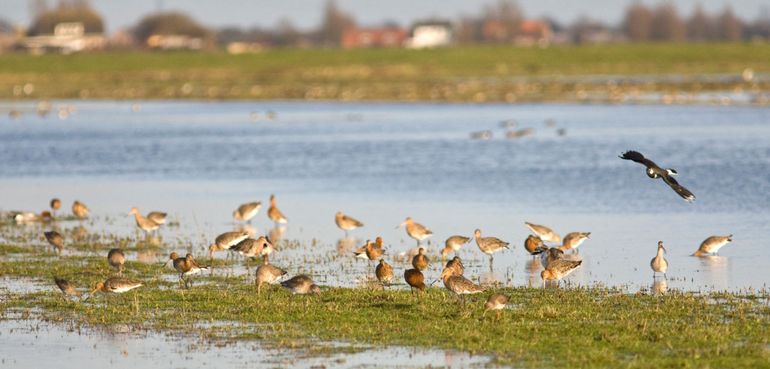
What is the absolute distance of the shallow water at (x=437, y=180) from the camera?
20.8m

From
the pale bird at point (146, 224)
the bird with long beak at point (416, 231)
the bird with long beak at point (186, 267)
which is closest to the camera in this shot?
the bird with long beak at point (186, 267)

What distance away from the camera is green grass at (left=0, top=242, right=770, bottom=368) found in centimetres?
1284

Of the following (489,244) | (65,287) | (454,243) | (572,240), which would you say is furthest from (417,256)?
(65,287)

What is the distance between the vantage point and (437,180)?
1321 inches

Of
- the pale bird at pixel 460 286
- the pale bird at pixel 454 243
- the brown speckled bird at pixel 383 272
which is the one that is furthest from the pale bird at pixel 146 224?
the pale bird at pixel 460 286

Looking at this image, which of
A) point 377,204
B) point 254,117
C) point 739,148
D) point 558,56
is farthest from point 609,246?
point 558,56

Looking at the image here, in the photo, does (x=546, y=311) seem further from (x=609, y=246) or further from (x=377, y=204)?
(x=377, y=204)

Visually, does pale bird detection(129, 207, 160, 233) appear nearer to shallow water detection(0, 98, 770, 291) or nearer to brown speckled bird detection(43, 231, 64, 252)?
shallow water detection(0, 98, 770, 291)

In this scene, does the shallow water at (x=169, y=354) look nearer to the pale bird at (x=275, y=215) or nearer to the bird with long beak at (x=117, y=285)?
the bird with long beak at (x=117, y=285)

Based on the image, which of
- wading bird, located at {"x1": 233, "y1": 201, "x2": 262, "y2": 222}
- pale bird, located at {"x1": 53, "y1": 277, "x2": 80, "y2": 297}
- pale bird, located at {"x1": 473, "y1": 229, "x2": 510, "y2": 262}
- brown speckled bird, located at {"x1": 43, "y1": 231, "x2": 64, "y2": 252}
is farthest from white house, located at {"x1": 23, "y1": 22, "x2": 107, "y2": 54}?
pale bird, located at {"x1": 53, "y1": 277, "x2": 80, "y2": 297}

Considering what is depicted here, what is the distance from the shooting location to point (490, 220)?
25172 mm

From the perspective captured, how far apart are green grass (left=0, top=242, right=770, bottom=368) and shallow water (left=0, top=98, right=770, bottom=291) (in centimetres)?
167

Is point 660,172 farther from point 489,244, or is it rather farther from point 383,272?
point 383,272

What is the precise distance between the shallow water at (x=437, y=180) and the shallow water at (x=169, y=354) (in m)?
4.48
